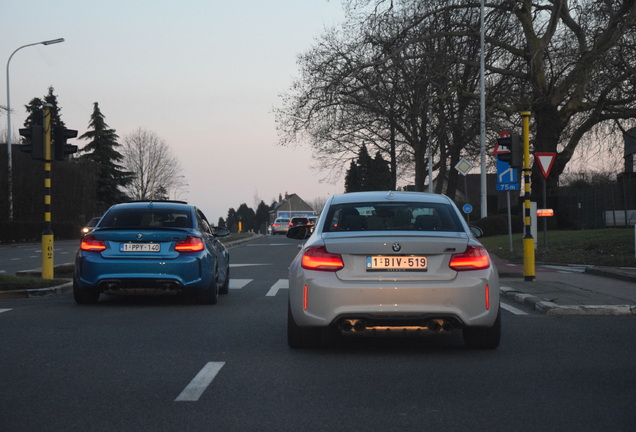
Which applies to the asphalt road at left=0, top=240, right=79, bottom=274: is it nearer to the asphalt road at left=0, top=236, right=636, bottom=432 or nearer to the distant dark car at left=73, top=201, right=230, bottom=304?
the distant dark car at left=73, top=201, right=230, bottom=304

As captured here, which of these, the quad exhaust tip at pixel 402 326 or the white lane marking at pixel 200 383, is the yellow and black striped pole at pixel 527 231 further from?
the white lane marking at pixel 200 383

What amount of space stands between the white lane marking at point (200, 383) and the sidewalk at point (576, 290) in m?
5.52

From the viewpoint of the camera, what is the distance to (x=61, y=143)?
53.5ft

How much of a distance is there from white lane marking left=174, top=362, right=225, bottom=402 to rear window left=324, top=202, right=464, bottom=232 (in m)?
1.82

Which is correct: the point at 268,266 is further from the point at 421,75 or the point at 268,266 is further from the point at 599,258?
the point at 421,75

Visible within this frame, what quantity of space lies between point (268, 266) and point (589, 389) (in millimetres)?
17081

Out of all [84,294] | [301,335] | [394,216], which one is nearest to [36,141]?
[84,294]

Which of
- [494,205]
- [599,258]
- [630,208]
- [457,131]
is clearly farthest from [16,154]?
[494,205]

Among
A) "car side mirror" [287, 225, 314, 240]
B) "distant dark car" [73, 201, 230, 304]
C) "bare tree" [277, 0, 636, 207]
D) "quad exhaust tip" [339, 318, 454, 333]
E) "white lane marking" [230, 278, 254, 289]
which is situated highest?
"bare tree" [277, 0, 636, 207]

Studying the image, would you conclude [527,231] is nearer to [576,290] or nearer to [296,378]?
[576,290]

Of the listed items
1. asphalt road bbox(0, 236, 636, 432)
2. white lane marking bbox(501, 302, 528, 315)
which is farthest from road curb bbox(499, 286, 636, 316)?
asphalt road bbox(0, 236, 636, 432)

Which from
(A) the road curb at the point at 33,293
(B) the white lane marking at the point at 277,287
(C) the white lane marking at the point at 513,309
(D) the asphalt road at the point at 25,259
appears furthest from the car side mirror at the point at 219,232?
(D) the asphalt road at the point at 25,259

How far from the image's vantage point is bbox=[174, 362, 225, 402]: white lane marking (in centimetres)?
612

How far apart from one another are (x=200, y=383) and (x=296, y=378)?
2.41 ft
